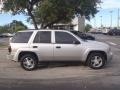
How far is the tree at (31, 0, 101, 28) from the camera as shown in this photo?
127 ft

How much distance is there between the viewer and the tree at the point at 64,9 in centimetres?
3869

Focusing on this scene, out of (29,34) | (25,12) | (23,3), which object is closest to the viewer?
(29,34)

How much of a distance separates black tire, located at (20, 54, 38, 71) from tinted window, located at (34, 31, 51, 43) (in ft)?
2.27

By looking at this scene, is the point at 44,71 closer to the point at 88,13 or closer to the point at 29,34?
the point at 29,34

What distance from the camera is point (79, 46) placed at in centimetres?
1538

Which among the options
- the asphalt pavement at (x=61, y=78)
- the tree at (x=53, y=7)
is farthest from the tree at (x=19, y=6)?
the asphalt pavement at (x=61, y=78)

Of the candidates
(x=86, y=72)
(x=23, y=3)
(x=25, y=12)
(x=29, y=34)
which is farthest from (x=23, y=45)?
(x=25, y=12)

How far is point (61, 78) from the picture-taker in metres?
13.2

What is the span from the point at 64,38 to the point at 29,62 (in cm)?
174

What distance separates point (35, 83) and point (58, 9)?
27.9 m

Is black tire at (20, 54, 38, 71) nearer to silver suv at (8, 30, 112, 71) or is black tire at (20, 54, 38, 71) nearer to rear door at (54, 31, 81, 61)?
silver suv at (8, 30, 112, 71)

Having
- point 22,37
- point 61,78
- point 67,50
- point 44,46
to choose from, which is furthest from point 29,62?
point 61,78

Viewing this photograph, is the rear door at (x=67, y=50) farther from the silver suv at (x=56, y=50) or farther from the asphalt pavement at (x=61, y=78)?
the asphalt pavement at (x=61, y=78)

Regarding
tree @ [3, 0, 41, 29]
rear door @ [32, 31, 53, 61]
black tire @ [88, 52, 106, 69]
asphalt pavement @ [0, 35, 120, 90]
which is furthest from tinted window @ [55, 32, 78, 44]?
tree @ [3, 0, 41, 29]
